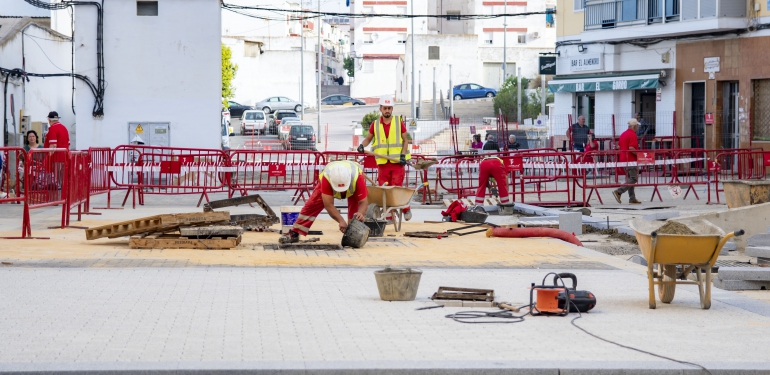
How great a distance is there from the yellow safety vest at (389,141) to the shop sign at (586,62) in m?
26.2

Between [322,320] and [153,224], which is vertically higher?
[153,224]

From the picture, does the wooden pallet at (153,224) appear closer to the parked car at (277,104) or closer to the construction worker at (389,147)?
the construction worker at (389,147)

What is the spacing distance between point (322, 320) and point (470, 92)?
244 feet

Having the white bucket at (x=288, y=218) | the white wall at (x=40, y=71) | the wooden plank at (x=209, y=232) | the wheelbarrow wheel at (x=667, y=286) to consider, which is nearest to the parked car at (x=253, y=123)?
the white wall at (x=40, y=71)

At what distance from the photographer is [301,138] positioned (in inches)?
2094

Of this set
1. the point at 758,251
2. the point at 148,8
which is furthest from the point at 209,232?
the point at 148,8

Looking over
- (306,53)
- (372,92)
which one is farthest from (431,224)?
(372,92)

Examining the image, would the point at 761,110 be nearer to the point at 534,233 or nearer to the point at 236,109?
the point at 534,233

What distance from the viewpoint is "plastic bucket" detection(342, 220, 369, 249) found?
13625 millimetres

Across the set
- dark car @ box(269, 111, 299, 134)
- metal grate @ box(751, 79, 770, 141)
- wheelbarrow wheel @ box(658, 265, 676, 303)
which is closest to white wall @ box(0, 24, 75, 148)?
dark car @ box(269, 111, 299, 134)

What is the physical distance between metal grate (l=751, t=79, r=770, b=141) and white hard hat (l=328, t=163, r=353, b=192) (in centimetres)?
2446

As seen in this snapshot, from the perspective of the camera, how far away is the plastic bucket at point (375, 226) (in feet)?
49.4

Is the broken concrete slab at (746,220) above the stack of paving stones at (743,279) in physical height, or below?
above

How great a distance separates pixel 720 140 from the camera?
3612cm
